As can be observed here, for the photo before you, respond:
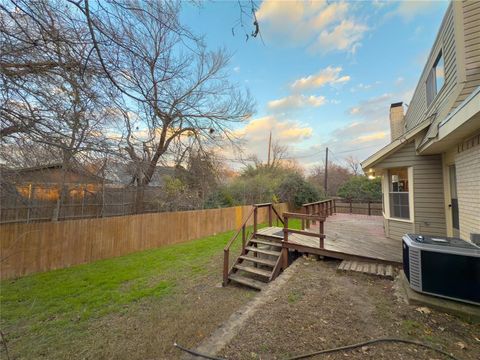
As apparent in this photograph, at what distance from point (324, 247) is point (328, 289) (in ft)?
5.89

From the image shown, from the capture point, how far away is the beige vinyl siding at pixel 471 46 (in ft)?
13.3

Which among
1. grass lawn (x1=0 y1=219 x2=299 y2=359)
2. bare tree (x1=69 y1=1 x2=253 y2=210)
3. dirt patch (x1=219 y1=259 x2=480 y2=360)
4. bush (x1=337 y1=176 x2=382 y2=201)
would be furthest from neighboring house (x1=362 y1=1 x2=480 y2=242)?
bush (x1=337 y1=176 x2=382 y2=201)

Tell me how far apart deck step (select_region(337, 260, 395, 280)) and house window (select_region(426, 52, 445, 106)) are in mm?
4464

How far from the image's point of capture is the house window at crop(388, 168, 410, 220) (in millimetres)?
6137

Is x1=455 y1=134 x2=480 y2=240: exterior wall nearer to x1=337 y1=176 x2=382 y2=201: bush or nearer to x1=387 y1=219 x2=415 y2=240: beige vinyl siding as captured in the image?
x1=387 y1=219 x2=415 y2=240: beige vinyl siding

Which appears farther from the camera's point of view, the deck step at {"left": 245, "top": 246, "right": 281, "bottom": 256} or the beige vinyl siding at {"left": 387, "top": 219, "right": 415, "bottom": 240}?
the beige vinyl siding at {"left": 387, "top": 219, "right": 415, "bottom": 240}

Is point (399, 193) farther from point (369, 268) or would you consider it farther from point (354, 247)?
point (369, 268)

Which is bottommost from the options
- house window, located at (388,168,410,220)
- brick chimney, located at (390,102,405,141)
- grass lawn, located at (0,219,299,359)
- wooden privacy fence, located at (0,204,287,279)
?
grass lawn, located at (0,219,299,359)

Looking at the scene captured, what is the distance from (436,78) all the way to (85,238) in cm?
1118

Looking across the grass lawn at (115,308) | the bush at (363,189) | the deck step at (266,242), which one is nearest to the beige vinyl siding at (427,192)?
the deck step at (266,242)

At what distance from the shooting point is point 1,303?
14.2 feet

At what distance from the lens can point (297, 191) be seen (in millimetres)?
16203

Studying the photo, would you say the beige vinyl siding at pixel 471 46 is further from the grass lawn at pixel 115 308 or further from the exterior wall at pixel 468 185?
the grass lawn at pixel 115 308

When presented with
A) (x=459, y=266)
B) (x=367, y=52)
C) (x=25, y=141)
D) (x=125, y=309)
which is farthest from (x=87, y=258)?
(x=367, y=52)
